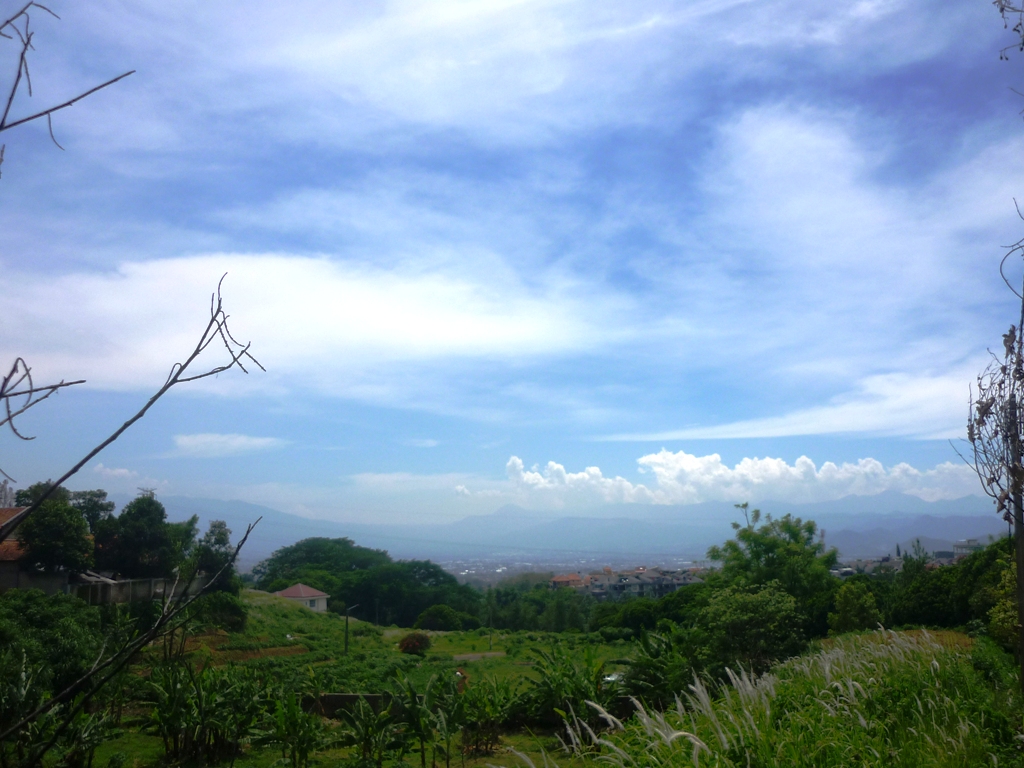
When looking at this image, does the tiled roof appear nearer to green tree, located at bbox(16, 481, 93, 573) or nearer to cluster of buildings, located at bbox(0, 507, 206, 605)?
cluster of buildings, located at bbox(0, 507, 206, 605)

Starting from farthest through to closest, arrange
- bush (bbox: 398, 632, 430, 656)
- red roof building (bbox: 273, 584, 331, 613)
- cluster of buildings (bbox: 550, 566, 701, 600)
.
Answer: cluster of buildings (bbox: 550, 566, 701, 600) → red roof building (bbox: 273, 584, 331, 613) → bush (bbox: 398, 632, 430, 656)

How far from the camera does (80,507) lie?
82.1 feet

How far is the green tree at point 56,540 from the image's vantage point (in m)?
21.4

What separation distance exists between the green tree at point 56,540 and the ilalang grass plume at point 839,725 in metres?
22.0

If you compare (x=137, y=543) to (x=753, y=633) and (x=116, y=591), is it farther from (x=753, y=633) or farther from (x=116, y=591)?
(x=753, y=633)

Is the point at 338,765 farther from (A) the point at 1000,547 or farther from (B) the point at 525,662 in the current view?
(A) the point at 1000,547

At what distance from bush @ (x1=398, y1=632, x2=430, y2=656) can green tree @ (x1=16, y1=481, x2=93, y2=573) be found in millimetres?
11779

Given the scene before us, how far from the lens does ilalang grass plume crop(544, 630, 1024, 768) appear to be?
12.1 ft

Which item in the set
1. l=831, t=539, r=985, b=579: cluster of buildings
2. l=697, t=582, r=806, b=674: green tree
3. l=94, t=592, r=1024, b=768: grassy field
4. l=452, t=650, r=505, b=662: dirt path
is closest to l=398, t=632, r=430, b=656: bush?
l=452, t=650, r=505, b=662: dirt path

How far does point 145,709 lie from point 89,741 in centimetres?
663

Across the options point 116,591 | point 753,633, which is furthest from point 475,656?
point 753,633

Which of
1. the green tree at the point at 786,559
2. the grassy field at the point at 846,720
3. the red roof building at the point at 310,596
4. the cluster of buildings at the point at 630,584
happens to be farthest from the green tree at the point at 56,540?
the cluster of buildings at the point at 630,584

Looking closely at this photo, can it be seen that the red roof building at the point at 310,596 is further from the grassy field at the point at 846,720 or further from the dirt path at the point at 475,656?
the grassy field at the point at 846,720

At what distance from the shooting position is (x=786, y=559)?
23.6 m
